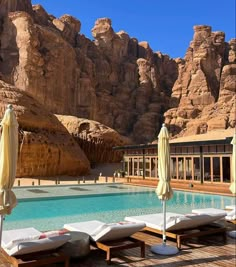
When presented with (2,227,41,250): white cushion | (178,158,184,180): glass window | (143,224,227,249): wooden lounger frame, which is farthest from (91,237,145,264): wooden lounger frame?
(178,158,184,180): glass window

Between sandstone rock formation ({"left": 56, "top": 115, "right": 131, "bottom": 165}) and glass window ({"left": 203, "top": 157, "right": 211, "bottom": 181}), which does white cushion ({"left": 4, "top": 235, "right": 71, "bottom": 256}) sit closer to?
glass window ({"left": 203, "top": 157, "right": 211, "bottom": 181})

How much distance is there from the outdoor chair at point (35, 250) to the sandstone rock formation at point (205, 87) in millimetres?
40831

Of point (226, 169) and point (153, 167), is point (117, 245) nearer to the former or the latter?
point (226, 169)

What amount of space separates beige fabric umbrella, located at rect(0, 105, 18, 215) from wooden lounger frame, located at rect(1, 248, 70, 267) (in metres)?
0.67

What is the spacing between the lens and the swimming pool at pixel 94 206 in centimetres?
952

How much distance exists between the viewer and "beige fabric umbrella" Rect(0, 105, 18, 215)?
4414 millimetres

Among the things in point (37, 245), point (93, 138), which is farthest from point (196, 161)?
point (37, 245)

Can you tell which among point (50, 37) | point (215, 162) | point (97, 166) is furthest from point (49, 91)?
point (215, 162)

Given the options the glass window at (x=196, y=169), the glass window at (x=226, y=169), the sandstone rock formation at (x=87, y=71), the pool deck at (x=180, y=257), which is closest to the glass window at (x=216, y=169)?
the glass window at (x=226, y=169)

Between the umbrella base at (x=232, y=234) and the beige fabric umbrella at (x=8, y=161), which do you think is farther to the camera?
the umbrella base at (x=232, y=234)

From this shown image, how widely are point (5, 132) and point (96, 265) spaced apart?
8.11ft

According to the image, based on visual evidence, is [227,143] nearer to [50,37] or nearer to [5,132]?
[5,132]

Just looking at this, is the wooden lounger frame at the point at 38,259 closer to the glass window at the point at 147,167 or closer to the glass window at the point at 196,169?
the glass window at the point at 196,169

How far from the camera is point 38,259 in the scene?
4371 millimetres
